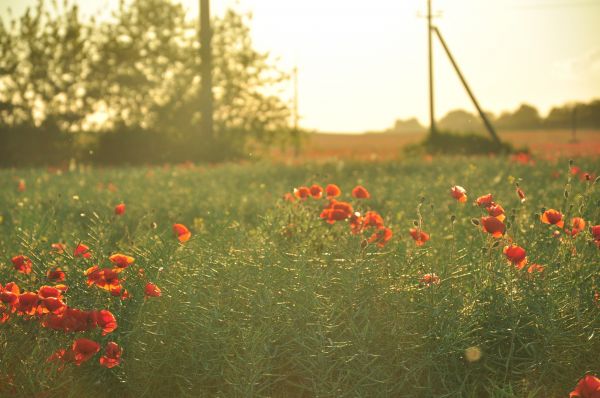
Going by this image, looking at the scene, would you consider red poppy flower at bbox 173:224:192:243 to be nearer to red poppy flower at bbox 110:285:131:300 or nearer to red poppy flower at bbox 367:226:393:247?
red poppy flower at bbox 110:285:131:300

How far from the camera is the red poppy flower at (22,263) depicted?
3.31 meters

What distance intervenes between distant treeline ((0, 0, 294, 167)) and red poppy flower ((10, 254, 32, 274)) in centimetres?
1669

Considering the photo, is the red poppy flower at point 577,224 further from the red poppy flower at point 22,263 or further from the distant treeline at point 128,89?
the distant treeline at point 128,89

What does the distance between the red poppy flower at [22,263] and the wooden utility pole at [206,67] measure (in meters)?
12.9

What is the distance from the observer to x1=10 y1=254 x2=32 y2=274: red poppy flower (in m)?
3.31

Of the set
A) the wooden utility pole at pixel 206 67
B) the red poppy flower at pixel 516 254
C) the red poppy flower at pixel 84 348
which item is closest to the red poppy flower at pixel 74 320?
the red poppy flower at pixel 84 348

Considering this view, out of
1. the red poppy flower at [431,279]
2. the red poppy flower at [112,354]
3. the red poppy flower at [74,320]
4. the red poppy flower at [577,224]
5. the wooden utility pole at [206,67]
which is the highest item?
the wooden utility pole at [206,67]

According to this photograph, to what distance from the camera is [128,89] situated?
22.6 metres

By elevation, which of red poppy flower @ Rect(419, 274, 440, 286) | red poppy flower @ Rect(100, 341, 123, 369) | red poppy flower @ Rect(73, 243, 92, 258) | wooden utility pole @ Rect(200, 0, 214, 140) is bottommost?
red poppy flower @ Rect(100, 341, 123, 369)

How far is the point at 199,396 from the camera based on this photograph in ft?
9.57

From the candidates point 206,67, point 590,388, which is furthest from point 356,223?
point 206,67

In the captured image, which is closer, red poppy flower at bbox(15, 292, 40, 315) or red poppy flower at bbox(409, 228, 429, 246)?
red poppy flower at bbox(15, 292, 40, 315)

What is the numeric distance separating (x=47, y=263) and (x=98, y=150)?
59.5 feet

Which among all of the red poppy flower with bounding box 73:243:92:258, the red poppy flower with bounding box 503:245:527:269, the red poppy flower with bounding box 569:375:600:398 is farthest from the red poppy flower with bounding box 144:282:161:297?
the red poppy flower with bounding box 569:375:600:398
